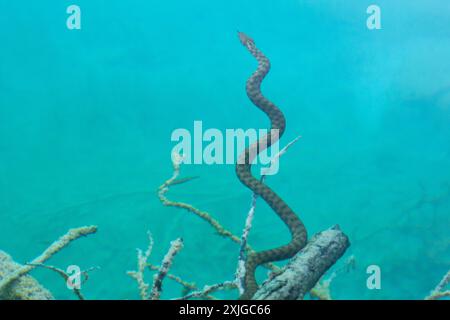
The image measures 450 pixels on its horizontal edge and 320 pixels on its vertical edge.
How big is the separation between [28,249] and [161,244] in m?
3.17

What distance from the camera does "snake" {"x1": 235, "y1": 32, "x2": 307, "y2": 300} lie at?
153 inches

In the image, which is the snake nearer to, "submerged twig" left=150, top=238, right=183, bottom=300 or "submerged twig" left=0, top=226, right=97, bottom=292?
"submerged twig" left=150, top=238, right=183, bottom=300

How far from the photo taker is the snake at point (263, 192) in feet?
12.7

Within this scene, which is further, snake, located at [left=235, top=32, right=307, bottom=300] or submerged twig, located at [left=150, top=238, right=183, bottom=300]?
snake, located at [left=235, top=32, right=307, bottom=300]

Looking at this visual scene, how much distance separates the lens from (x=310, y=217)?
30.3ft

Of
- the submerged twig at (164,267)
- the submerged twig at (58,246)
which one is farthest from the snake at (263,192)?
the submerged twig at (58,246)

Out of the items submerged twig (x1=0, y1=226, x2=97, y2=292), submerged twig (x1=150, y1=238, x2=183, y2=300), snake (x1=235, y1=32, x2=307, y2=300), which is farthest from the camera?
snake (x1=235, y1=32, x2=307, y2=300)

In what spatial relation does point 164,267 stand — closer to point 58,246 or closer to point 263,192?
point 58,246

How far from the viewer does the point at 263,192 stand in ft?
16.7

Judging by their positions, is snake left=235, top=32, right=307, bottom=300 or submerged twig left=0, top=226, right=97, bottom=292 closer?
submerged twig left=0, top=226, right=97, bottom=292

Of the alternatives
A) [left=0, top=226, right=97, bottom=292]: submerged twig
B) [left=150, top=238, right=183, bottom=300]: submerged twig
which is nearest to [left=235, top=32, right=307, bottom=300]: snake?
[left=150, top=238, right=183, bottom=300]: submerged twig

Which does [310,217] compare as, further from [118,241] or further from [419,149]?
[118,241]

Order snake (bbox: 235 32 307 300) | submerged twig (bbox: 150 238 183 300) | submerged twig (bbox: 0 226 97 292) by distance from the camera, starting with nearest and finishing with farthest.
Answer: submerged twig (bbox: 150 238 183 300)
submerged twig (bbox: 0 226 97 292)
snake (bbox: 235 32 307 300)
